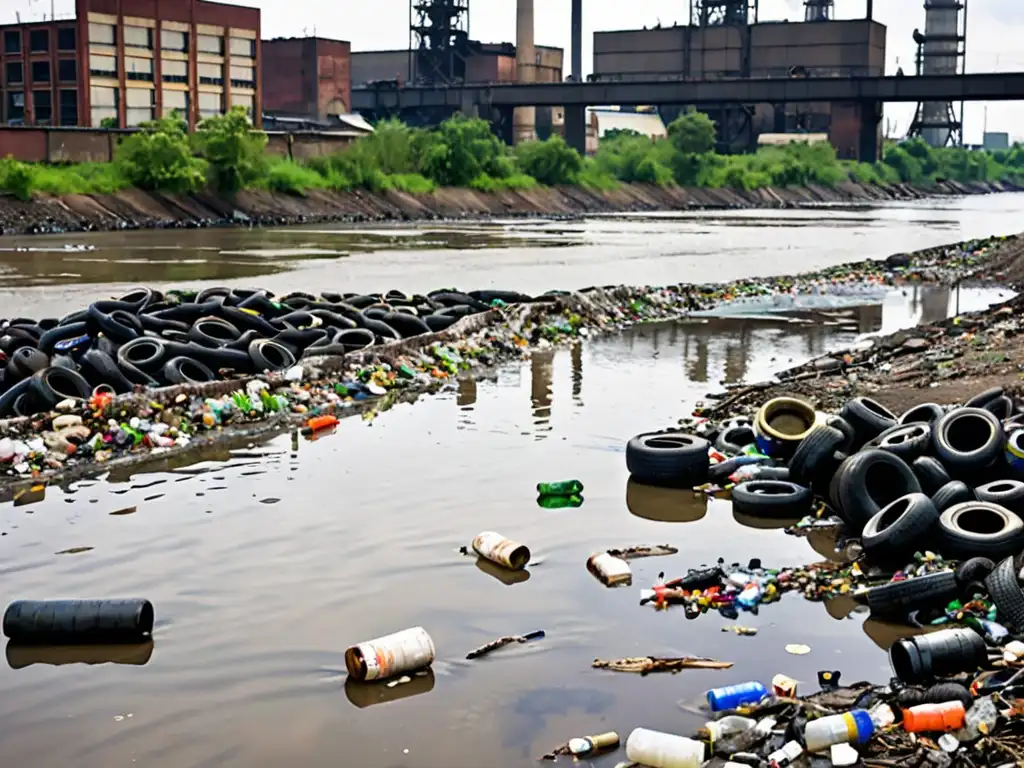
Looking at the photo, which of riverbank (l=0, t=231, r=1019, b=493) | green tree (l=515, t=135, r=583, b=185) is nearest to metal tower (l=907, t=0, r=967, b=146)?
green tree (l=515, t=135, r=583, b=185)

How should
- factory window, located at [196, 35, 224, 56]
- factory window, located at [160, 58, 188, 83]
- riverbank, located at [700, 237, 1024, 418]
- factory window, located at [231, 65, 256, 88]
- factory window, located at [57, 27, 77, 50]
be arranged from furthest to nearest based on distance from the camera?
factory window, located at [231, 65, 256, 88] → factory window, located at [196, 35, 224, 56] → factory window, located at [160, 58, 188, 83] → factory window, located at [57, 27, 77, 50] → riverbank, located at [700, 237, 1024, 418]

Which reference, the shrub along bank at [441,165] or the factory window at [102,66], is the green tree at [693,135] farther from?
the factory window at [102,66]

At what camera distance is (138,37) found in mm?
84625

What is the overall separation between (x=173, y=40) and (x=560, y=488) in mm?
81558

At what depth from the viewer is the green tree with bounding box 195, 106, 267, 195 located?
253 feet

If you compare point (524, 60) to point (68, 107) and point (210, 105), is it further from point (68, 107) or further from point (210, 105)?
point (68, 107)

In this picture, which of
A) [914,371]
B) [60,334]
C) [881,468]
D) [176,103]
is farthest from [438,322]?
[176,103]

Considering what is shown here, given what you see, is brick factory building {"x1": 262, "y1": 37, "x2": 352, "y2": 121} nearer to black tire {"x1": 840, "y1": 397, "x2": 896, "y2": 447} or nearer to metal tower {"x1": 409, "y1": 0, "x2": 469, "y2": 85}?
metal tower {"x1": 409, "y1": 0, "x2": 469, "y2": 85}

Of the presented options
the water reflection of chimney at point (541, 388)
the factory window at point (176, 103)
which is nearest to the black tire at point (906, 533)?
the water reflection of chimney at point (541, 388)

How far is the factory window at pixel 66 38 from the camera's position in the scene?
81750mm

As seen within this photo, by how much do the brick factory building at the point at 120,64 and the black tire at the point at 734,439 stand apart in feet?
243

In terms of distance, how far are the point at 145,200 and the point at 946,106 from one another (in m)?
108

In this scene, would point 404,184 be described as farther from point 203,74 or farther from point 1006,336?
point 1006,336

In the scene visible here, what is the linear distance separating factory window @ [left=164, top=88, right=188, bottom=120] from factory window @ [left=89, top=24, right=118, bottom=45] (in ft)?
16.4
